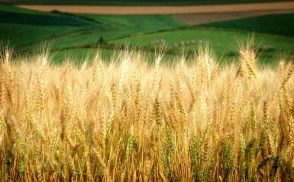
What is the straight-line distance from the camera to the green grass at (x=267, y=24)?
3133 centimetres

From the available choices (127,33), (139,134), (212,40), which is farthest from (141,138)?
(127,33)

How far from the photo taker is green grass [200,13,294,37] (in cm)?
3133

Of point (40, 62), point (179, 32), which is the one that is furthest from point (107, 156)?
A: point (179, 32)

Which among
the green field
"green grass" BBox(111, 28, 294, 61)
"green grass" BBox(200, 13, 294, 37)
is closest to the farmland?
the green field

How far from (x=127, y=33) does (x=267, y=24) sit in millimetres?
15215

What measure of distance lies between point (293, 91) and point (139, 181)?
115 centimetres

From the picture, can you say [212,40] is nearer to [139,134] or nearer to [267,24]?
[267,24]

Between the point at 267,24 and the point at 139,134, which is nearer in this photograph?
the point at 139,134

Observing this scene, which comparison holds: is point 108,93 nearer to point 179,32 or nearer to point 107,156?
point 107,156

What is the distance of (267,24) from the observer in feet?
112

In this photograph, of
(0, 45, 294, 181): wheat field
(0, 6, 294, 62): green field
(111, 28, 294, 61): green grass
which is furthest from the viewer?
(111, 28, 294, 61): green grass

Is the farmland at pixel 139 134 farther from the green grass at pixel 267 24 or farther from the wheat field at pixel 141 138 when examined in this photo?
the green grass at pixel 267 24

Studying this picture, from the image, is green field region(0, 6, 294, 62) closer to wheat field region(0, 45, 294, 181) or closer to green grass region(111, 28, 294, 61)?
green grass region(111, 28, 294, 61)

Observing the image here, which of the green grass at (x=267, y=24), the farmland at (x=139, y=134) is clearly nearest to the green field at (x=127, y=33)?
the green grass at (x=267, y=24)
